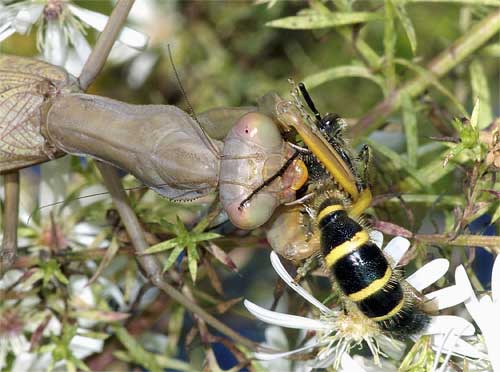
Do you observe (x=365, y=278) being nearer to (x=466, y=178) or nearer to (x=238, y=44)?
(x=466, y=178)

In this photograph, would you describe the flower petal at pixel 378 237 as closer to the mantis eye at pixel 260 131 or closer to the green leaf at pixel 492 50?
the mantis eye at pixel 260 131

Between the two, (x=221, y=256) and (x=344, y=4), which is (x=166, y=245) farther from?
(x=344, y=4)

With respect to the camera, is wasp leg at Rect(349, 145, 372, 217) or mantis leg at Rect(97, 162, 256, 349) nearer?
wasp leg at Rect(349, 145, 372, 217)

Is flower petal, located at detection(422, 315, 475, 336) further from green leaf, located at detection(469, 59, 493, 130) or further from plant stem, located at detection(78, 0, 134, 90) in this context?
plant stem, located at detection(78, 0, 134, 90)

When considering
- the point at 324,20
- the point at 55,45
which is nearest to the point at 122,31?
the point at 55,45

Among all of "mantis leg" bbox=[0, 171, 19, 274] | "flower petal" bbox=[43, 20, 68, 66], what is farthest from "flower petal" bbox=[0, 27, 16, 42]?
"mantis leg" bbox=[0, 171, 19, 274]

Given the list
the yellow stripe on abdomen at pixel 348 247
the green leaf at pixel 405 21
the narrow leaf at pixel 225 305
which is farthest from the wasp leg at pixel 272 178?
the green leaf at pixel 405 21

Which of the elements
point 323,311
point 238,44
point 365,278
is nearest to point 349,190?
Result: point 365,278
